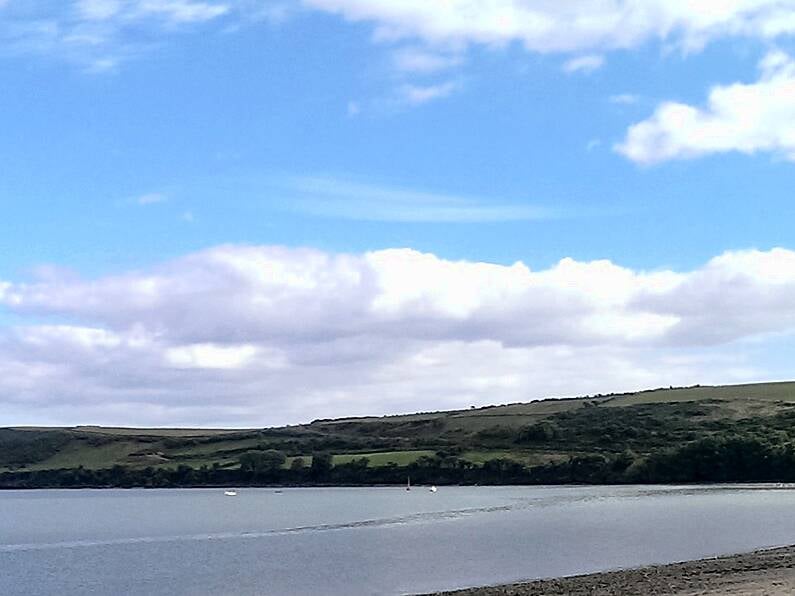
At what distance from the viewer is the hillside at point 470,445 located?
397ft

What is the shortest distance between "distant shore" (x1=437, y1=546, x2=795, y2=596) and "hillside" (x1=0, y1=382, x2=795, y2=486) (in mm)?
77189

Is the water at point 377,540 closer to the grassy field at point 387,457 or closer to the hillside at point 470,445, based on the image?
the hillside at point 470,445

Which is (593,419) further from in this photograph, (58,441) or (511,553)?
(511,553)

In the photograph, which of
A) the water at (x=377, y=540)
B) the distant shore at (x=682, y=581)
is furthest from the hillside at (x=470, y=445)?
the distant shore at (x=682, y=581)

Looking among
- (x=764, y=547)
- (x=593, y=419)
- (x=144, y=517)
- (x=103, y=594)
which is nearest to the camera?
(x=103, y=594)

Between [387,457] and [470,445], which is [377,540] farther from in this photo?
[470,445]

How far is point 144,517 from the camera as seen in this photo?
303 ft

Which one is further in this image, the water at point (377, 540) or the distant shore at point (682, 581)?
the water at point (377, 540)

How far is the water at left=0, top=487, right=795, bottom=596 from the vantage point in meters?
41.6

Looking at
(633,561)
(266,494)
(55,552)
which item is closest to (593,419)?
(266,494)

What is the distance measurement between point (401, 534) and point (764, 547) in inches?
806

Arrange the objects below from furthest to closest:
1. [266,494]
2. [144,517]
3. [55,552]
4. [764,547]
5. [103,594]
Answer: [266,494], [144,517], [55,552], [764,547], [103,594]

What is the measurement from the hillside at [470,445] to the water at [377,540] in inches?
625

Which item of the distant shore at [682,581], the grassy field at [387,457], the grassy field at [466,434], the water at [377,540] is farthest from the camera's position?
the grassy field at [387,457]
